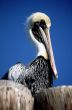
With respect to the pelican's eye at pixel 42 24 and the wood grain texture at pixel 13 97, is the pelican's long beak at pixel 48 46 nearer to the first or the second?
the pelican's eye at pixel 42 24

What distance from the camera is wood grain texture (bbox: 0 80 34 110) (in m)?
0.97

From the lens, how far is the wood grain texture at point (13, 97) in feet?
3.18

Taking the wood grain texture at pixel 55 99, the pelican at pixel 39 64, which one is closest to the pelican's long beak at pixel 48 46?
the pelican at pixel 39 64

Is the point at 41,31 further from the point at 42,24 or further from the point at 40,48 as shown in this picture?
the point at 40,48

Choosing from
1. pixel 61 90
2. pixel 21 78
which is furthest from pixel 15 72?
pixel 61 90

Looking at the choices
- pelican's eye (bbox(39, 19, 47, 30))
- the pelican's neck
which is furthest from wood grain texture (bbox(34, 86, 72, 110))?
pelican's eye (bbox(39, 19, 47, 30))

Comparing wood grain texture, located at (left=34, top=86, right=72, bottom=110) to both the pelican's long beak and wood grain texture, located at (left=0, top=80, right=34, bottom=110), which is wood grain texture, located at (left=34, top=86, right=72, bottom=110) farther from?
the pelican's long beak

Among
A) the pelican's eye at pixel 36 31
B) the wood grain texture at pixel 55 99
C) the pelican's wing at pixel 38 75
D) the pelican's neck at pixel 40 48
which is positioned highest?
the pelican's eye at pixel 36 31

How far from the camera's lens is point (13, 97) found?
38.5 inches

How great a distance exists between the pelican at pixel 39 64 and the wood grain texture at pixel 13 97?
1172 mm

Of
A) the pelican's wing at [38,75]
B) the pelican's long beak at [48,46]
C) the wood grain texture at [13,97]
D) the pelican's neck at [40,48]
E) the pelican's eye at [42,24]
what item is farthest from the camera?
the pelican's eye at [42,24]

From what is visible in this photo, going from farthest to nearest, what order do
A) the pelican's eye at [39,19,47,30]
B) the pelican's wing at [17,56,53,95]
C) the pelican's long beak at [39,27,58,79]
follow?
1. the pelican's eye at [39,19,47,30]
2. the pelican's long beak at [39,27,58,79]
3. the pelican's wing at [17,56,53,95]

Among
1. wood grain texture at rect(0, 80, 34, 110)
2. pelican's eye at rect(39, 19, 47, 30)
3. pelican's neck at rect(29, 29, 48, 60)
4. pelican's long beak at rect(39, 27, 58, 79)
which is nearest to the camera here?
wood grain texture at rect(0, 80, 34, 110)

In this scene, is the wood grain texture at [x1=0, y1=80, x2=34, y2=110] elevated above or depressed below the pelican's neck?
below
